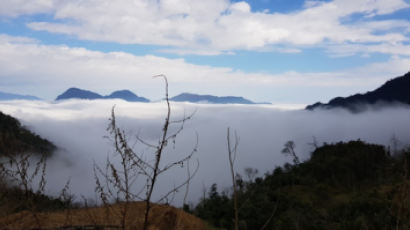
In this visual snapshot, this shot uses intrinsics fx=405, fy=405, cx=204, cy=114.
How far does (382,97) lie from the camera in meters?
148

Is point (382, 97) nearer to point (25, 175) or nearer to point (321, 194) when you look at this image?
point (321, 194)

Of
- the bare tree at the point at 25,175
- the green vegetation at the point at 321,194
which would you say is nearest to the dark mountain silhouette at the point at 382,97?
the green vegetation at the point at 321,194

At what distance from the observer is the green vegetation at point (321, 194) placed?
56.7ft

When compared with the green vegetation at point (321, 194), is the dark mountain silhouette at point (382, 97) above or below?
above

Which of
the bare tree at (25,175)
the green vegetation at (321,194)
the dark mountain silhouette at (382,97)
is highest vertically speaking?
the dark mountain silhouette at (382,97)

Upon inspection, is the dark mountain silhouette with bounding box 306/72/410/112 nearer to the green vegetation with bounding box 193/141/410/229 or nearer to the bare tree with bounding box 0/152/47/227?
the green vegetation with bounding box 193/141/410/229

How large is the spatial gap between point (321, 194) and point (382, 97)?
130 m

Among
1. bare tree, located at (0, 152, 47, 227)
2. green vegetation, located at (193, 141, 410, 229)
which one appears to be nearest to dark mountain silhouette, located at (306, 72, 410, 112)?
green vegetation, located at (193, 141, 410, 229)

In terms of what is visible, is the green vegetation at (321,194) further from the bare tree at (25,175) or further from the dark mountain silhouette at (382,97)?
the dark mountain silhouette at (382,97)

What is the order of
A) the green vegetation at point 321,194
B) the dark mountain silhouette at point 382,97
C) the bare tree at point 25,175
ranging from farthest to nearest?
the dark mountain silhouette at point 382,97 → the green vegetation at point 321,194 → the bare tree at point 25,175

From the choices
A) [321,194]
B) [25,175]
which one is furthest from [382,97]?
[25,175]

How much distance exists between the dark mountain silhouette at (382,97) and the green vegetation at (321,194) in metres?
96.6

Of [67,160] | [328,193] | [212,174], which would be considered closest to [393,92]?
[212,174]

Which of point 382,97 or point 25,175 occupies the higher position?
point 382,97
